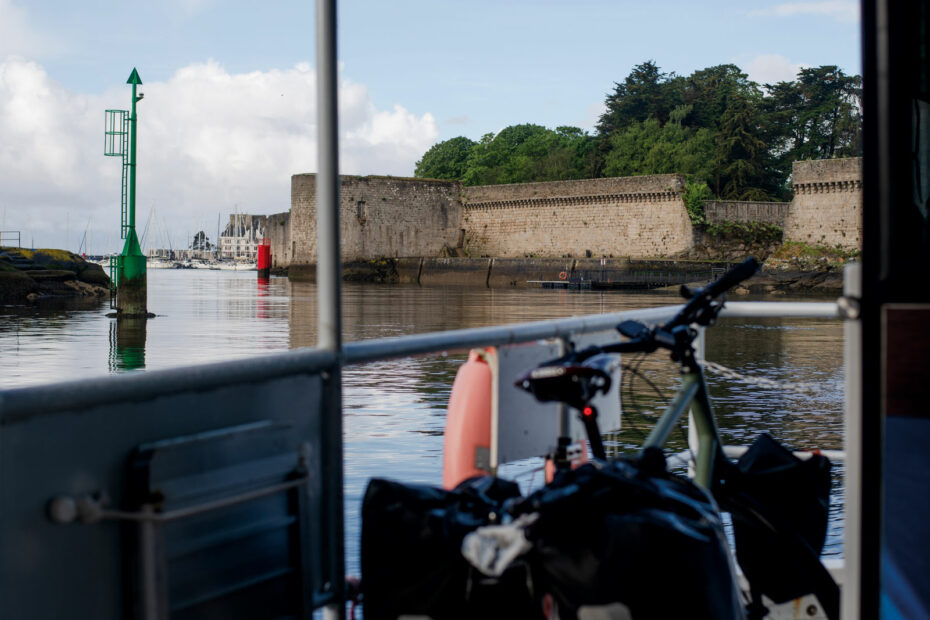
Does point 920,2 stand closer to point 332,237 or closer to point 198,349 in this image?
point 332,237

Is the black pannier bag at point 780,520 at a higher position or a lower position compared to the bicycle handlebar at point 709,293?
lower

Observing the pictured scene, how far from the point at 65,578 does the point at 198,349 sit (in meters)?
13.8

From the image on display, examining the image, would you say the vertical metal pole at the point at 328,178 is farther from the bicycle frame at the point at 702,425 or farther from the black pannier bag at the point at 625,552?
the bicycle frame at the point at 702,425

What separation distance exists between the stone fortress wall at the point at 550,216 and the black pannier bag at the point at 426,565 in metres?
41.3

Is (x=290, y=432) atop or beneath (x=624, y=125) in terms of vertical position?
beneath

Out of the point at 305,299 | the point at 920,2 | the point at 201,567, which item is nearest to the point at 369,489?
the point at 201,567

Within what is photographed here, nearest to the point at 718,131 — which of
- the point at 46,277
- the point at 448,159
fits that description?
the point at 448,159

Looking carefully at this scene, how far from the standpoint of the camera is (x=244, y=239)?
13538 cm

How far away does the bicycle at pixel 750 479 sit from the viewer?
2318 millimetres

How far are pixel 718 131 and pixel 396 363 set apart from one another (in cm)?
4553

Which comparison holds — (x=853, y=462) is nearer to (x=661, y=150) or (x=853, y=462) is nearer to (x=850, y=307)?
(x=850, y=307)

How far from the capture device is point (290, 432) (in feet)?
5.97

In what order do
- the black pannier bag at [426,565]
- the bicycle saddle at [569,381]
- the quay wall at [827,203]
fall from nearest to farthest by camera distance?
the black pannier bag at [426,565], the bicycle saddle at [569,381], the quay wall at [827,203]

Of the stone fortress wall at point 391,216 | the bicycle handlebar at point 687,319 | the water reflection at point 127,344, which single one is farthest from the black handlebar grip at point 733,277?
the stone fortress wall at point 391,216
